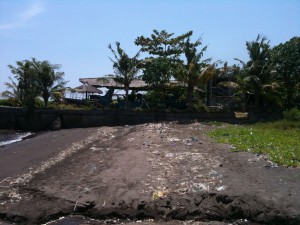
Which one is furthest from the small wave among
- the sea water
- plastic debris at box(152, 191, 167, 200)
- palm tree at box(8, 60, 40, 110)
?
plastic debris at box(152, 191, 167, 200)

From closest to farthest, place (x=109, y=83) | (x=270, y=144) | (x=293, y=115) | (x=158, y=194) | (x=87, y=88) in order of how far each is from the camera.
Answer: (x=158, y=194), (x=270, y=144), (x=293, y=115), (x=109, y=83), (x=87, y=88)

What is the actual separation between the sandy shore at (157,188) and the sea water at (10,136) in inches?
458

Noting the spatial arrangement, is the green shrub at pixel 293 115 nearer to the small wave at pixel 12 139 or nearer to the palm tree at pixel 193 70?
the palm tree at pixel 193 70

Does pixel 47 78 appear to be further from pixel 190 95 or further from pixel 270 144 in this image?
pixel 270 144

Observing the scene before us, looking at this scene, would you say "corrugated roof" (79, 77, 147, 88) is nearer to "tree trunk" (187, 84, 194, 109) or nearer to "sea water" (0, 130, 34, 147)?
"tree trunk" (187, 84, 194, 109)

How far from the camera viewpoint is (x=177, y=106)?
35000mm

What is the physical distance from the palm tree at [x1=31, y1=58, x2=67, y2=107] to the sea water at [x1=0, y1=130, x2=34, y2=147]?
506cm

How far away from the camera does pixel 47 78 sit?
122 ft

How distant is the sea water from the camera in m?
28.1

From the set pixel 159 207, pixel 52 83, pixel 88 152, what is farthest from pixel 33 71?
pixel 159 207

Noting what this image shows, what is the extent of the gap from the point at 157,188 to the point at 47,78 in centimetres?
2826

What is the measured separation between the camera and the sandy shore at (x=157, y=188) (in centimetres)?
966

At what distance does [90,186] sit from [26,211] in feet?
7.04

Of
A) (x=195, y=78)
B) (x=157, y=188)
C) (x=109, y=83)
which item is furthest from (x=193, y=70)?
(x=157, y=188)
